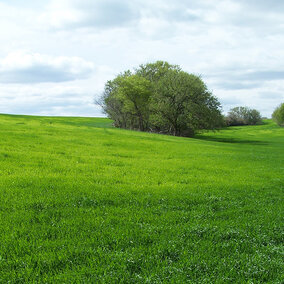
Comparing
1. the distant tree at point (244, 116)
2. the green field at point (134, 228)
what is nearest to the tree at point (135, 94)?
the green field at point (134, 228)

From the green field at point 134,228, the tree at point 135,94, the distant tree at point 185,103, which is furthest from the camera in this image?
the tree at point 135,94

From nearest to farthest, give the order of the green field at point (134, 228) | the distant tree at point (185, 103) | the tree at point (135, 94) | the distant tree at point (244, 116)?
1. the green field at point (134, 228)
2. the distant tree at point (185, 103)
3. the tree at point (135, 94)
4. the distant tree at point (244, 116)

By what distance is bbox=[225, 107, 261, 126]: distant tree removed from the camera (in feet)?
458

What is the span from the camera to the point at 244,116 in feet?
471

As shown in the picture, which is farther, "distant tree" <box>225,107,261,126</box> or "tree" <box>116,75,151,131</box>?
"distant tree" <box>225,107,261,126</box>

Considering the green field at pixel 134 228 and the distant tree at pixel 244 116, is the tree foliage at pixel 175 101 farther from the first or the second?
the distant tree at pixel 244 116

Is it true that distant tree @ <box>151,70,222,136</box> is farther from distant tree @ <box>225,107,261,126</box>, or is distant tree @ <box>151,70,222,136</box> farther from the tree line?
distant tree @ <box>225,107,261,126</box>

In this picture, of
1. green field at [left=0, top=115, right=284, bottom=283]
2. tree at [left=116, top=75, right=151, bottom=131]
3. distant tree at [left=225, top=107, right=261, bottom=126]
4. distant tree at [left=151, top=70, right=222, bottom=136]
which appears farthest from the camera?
distant tree at [left=225, top=107, right=261, bottom=126]

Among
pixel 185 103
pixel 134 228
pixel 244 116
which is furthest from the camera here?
pixel 244 116

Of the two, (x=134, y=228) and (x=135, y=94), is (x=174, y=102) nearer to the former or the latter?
(x=135, y=94)

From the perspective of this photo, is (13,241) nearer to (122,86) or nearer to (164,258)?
(164,258)

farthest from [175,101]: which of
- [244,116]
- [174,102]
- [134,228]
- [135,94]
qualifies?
[244,116]

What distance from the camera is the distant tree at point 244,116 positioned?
140 meters

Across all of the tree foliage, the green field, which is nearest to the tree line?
the tree foliage
